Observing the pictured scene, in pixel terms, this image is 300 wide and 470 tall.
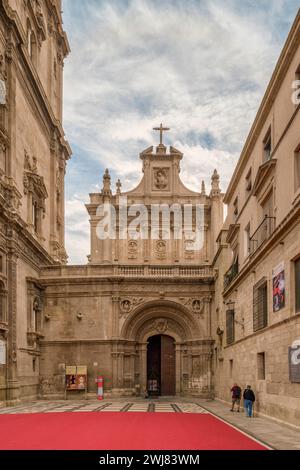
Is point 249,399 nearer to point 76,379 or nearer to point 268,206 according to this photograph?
point 268,206

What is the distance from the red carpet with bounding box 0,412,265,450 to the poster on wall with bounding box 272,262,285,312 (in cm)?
411

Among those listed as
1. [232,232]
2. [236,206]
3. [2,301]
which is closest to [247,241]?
[232,232]

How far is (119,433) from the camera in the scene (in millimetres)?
16938

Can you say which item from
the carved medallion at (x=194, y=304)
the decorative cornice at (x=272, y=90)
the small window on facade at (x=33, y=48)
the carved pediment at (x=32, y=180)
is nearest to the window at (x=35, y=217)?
the carved pediment at (x=32, y=180)

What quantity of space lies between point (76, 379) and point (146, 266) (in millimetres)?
8119

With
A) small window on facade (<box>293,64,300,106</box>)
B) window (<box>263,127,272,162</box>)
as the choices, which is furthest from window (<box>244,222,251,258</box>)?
small window on facade (<box>293,64,300,106</box>)

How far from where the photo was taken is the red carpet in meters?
14.3

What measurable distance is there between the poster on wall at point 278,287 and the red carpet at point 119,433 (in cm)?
411

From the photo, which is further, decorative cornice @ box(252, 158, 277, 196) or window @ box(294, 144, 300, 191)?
decorative cornice @ box(252, 158, 277, 196)

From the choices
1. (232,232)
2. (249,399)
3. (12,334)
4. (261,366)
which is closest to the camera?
(249,399)

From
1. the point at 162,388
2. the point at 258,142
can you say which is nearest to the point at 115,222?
the point at 162,388

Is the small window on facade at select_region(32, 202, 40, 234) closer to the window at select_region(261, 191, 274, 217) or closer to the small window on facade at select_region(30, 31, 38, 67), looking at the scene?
the small window on facade at select_region(30, 31, 38, 67)

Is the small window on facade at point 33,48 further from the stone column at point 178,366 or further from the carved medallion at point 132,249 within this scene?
the stone column at point 178,366
